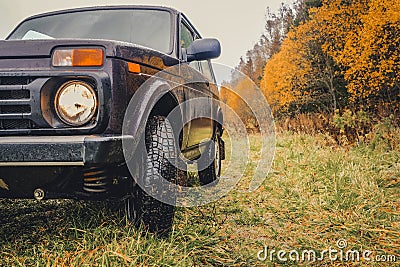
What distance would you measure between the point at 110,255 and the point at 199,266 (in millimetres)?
536

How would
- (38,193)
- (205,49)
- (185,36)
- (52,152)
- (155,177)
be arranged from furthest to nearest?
1. (185,36)
2. (205,49)
3. (155,177)
4. (38,193)
5. (52,152)

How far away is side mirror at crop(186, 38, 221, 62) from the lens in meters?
2.96

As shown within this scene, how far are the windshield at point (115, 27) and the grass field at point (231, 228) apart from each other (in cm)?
145

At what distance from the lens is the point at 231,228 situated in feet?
9.44

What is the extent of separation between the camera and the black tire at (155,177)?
6.97ft

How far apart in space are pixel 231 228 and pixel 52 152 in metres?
1.66

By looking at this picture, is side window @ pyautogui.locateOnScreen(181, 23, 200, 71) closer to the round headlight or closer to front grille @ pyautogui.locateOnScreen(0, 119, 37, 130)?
the round headlight

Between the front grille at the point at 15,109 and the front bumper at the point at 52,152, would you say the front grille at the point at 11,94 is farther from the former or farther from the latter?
the front bumper at the point at 52,152

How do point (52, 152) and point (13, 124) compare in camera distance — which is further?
point (13, 124)

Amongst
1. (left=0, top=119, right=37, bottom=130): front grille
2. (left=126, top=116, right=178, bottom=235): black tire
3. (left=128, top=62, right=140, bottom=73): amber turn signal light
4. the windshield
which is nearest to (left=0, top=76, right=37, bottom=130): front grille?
(left=0, top=119, right=37, bottom=130): front grille

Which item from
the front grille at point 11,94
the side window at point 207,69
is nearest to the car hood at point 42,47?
the front grille at point 11,94

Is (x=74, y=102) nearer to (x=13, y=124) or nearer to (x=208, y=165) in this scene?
(x=13, y=124)

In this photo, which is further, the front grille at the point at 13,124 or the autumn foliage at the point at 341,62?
the autumn foliage at the point at 341,62

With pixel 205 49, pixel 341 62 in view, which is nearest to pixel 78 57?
pixel 205 49
